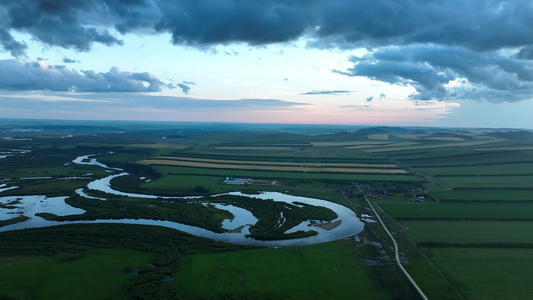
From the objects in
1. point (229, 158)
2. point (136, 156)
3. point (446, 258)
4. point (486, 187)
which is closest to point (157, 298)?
point (446, 258)

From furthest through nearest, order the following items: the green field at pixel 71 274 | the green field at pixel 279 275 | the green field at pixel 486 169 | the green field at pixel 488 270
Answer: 1. the green field at pixel 486 169
2. the green field at pixel 279 275
3. the green field at pixel 488 270
4. the green field at pixel 71 274

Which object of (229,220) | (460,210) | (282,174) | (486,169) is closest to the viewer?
(229,220)

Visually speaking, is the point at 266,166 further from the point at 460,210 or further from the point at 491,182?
the point at 460,210

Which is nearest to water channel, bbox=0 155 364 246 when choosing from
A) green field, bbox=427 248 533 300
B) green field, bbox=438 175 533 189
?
green field, bbox=427 248 533 300

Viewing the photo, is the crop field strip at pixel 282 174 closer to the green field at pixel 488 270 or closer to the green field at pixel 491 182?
the green field at pixel 491 182

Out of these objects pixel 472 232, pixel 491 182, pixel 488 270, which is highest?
pixel 491 182

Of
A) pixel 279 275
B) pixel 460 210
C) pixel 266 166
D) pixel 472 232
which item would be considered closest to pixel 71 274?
pixel 279 275

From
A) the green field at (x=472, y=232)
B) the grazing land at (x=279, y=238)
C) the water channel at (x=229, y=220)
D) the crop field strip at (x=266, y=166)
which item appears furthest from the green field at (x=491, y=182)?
the water channel at (x=229, y=220)
